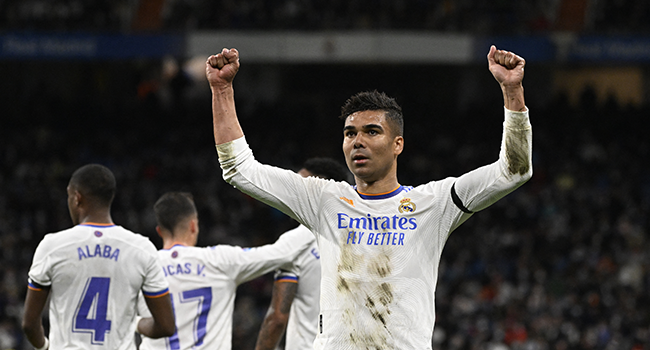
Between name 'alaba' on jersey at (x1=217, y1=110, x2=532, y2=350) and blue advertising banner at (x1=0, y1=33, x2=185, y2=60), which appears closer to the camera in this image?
name 'alaba' on jersey at (x1=217, y1=110, x2=532, y2=350)

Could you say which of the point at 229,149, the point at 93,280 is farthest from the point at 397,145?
the point at 93,280

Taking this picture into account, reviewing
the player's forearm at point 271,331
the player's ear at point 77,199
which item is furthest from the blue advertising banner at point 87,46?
the player's ear at point 77,199

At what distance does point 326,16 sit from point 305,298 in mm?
13423

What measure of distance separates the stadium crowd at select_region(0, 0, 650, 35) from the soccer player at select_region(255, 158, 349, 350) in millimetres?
12790

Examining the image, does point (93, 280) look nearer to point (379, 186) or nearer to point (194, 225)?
point (194, 225)

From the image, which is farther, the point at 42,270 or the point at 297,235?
the point at 297,235

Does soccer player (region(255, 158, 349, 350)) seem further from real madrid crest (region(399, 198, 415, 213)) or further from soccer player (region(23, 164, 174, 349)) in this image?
real madrid crest (region(399, 198, 415, 213))

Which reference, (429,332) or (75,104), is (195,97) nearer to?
(75,104)

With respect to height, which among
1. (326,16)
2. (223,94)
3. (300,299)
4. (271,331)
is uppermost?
(326,16)

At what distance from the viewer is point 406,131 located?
19375mm

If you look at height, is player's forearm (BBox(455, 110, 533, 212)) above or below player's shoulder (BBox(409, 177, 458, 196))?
above

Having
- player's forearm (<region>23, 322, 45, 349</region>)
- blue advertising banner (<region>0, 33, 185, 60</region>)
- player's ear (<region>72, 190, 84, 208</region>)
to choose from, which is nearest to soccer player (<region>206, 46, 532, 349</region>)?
player's ear (<region>72, 190, 84, 208</region>)

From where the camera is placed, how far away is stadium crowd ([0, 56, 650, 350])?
1455 centimetres

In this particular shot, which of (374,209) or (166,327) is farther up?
(374,209)
